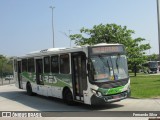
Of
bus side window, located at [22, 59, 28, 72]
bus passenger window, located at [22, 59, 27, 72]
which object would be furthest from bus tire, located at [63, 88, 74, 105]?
bus passenger window, located at [22, 59, 27, 72]

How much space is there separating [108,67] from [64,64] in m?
3.07

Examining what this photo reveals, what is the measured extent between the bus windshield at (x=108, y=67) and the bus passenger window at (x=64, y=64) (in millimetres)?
2353

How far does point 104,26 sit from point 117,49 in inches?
869

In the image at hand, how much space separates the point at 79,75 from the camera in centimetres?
1712

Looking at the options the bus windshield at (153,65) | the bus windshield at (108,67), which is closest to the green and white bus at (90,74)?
the bus windshield at (108,67)

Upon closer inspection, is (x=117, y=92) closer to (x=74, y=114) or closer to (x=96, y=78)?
(x=96, y=78)

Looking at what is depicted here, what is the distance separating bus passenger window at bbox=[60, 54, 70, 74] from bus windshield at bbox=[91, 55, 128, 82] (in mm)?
2353

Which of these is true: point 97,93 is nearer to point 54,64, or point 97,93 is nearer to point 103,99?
point 103,99

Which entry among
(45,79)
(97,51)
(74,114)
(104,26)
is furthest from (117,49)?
(104,26)

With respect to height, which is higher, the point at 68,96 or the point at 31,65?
the point at 31,65

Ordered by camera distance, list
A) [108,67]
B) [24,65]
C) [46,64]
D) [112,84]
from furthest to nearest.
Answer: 1. [24,65]
2. [46,64]
3. [108,67]
4. [112,84]

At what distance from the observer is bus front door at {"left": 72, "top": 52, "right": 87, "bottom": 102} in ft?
54.5

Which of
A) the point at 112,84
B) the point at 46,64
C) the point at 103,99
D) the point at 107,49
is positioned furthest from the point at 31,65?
the point at 103,99

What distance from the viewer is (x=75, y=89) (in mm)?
17484
